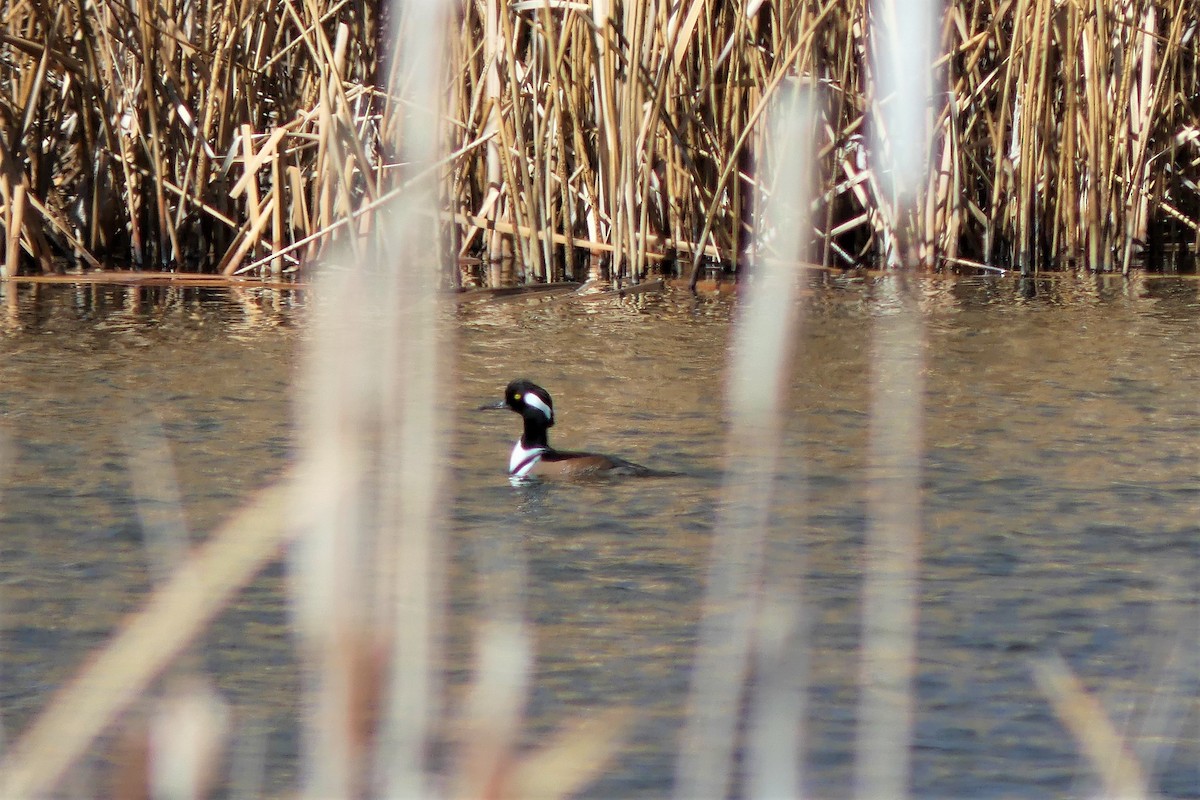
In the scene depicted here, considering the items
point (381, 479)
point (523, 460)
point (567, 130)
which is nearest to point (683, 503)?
point (523, 460)

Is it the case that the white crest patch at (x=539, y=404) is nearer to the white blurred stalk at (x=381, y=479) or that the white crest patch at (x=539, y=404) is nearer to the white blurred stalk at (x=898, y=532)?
the white blurred stalk at (x=898, y=532)

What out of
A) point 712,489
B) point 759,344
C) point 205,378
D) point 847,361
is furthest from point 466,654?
point 847,361

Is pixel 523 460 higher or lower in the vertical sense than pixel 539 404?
lower

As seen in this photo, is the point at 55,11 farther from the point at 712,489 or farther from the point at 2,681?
the point at 2,681

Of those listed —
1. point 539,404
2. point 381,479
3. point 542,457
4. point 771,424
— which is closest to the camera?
point 771,424

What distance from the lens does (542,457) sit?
5711 mm

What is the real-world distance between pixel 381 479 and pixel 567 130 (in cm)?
781

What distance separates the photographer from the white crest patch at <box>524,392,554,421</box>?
6055 mm

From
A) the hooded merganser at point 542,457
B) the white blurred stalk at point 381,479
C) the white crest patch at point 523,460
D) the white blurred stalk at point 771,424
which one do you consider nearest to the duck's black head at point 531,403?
the hooded merganser at point 542,457

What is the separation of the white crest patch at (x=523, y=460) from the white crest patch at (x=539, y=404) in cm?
17

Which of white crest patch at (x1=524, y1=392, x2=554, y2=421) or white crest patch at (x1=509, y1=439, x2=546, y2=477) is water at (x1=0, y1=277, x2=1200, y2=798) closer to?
white crest patch at (x1=509, y1=439, x2=546, y2=477)

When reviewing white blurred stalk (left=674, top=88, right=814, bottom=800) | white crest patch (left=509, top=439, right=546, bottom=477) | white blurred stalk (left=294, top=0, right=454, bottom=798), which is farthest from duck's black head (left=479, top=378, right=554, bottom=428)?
white blurred stalk (left=294, top=0, right=454, bottom=798)

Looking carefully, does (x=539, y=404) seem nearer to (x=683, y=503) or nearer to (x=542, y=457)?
(x=542, y=457)

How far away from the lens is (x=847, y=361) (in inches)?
307
